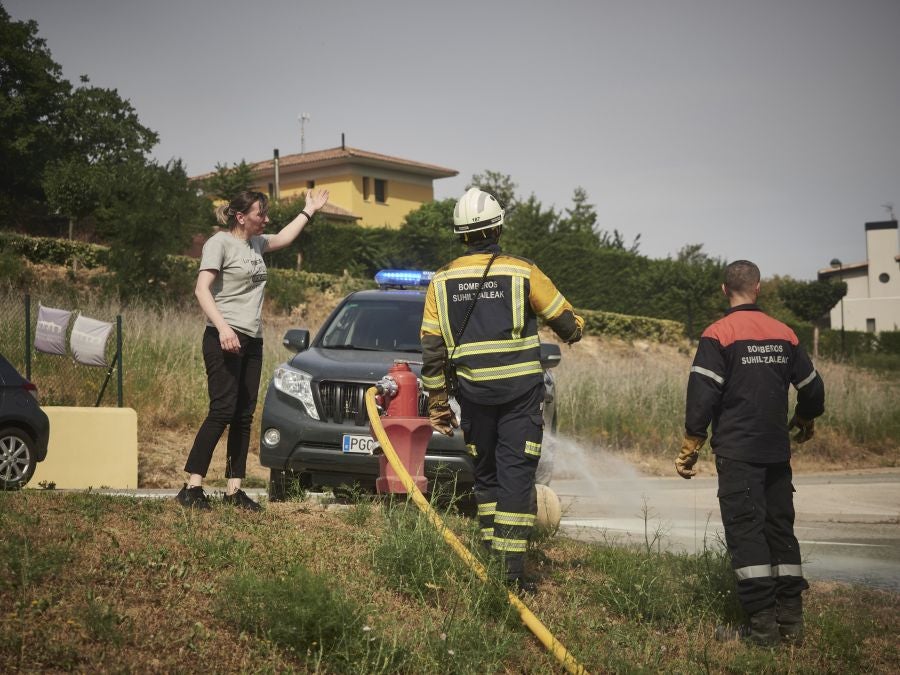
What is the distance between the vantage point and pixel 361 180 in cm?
5916

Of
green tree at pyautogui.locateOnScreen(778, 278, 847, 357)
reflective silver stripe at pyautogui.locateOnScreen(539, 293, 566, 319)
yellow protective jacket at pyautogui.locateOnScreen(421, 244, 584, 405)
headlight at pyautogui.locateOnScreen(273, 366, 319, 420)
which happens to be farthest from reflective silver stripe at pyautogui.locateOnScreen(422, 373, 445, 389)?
green tree at pyautogui.locateOnScreen(778, 278, 847, 357)

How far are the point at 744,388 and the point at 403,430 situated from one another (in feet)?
6.11

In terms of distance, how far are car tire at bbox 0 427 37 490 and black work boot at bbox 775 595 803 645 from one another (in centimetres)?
635

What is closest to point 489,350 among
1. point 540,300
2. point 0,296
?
point 540,300

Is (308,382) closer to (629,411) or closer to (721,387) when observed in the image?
(721,387)

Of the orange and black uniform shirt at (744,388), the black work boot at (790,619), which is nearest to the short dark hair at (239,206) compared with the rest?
the orange and black uniform shirt at (744,388)

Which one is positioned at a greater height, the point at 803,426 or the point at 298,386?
the point at 298,386

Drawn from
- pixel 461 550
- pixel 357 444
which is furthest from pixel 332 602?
pixel 357 444

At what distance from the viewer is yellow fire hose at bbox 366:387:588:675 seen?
4227 mm

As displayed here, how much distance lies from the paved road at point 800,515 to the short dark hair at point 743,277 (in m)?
1.63

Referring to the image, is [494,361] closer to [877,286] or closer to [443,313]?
[443,313]

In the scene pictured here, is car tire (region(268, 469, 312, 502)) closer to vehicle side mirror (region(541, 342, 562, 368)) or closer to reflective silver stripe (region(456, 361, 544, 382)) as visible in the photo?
vehicle side mirror (region(541, 342, 562, 368))

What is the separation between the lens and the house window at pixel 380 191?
60344 mm

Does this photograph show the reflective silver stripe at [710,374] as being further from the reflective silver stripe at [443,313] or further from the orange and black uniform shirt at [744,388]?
the reflective silver stripe at [443,313]
